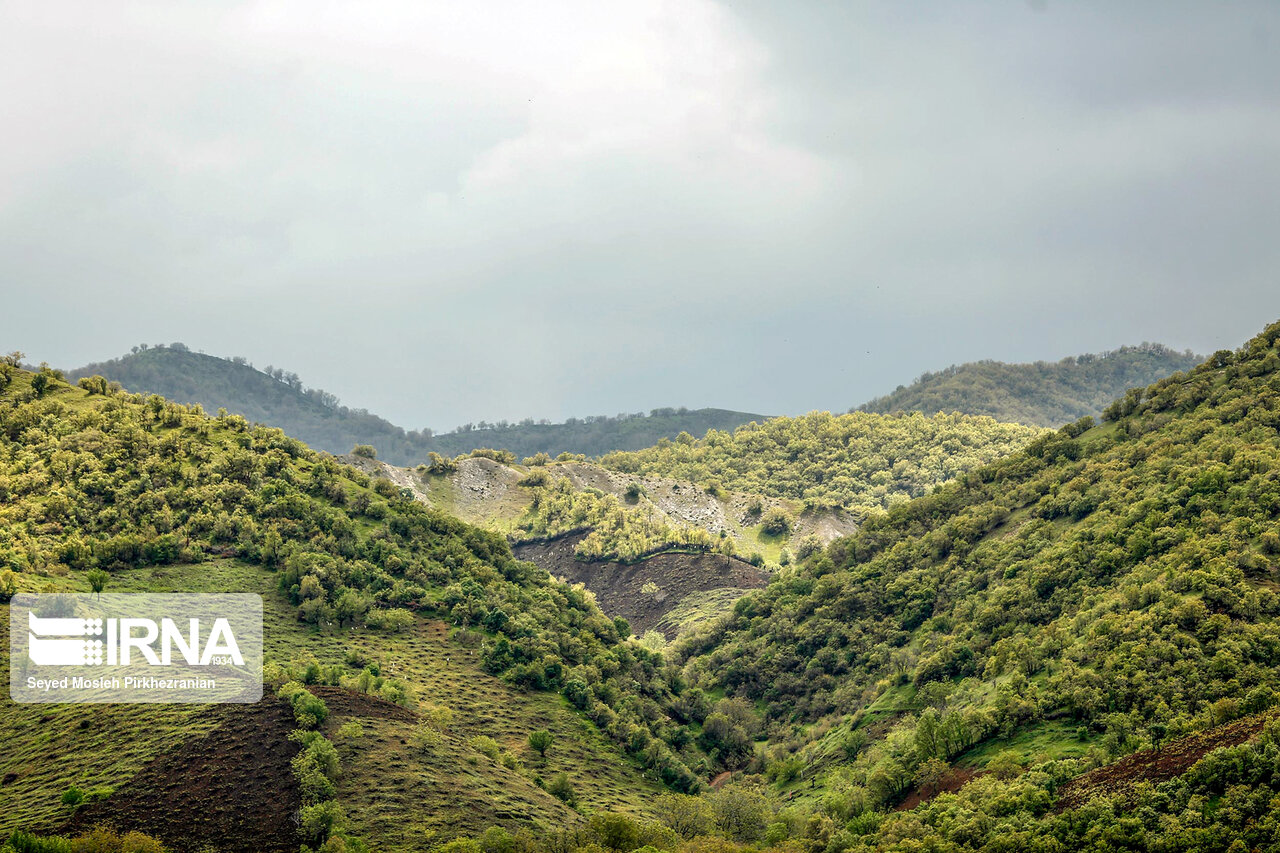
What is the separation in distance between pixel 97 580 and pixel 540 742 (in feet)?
128

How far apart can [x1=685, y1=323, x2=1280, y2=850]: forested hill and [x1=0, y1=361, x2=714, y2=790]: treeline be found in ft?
54.8

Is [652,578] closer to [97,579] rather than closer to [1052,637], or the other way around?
[1052,637]

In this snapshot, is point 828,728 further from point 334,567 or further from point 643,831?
point 334,567

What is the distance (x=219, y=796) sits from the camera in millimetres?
55812

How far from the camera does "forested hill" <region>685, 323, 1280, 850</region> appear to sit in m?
56.8

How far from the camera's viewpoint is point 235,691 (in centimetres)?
6631

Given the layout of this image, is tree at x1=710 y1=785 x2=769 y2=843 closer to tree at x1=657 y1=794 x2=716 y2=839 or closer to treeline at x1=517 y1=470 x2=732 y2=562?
tree at x1=657 y1=794 x2=716 y2=839

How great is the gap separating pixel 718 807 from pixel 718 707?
33.2 metres

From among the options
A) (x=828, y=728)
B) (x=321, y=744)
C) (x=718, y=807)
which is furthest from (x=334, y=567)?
(x=828, y=728)

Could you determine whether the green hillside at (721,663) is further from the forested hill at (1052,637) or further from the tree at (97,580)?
the tree at (97,580)

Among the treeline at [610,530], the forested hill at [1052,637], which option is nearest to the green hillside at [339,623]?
the forested hill at [1052,637]

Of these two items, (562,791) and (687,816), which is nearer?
(687,816)

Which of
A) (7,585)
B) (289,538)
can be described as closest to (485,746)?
(289,538)

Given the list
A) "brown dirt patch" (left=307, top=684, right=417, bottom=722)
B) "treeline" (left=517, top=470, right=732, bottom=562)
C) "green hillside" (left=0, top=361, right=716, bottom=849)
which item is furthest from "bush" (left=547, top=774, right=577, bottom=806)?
"treeline" (left=517, top=470, right=732, bottom=562)
